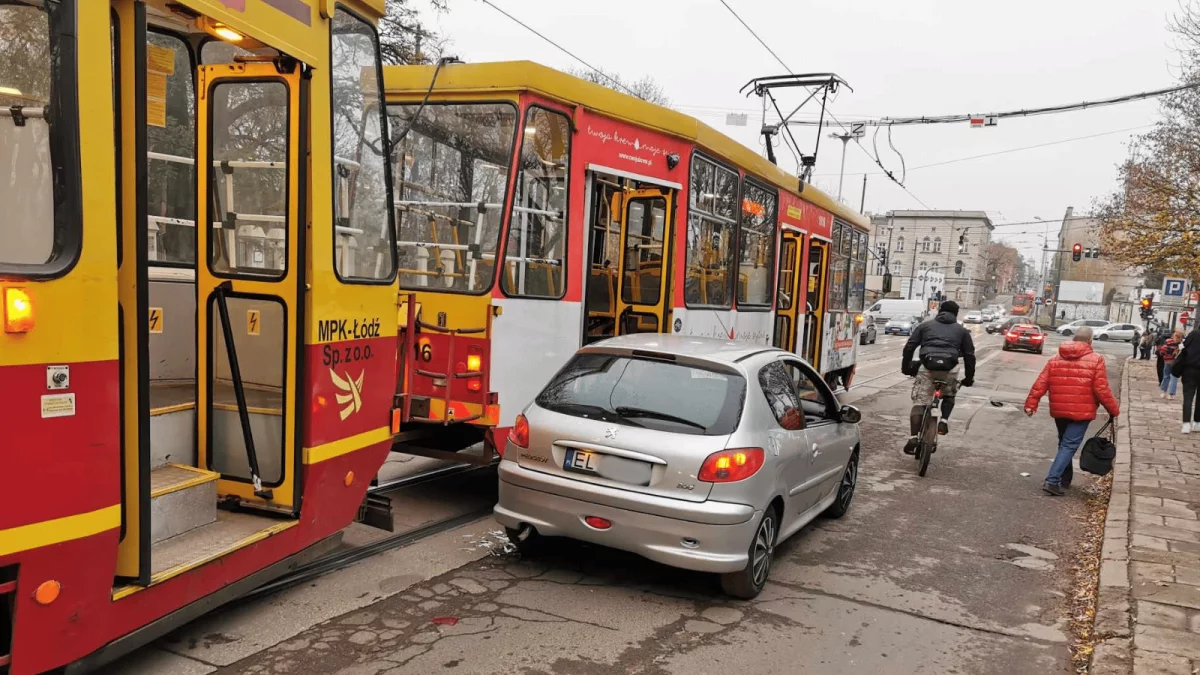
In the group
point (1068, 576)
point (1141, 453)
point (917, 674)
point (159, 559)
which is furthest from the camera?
point (1141, 453)

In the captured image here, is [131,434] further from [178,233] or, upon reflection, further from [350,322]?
[178,233]

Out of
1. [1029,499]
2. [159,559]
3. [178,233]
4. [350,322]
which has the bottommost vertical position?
[1029,499]

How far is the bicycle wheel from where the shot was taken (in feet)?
28.7

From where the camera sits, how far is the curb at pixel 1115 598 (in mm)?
4281

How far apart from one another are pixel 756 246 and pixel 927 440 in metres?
2.95

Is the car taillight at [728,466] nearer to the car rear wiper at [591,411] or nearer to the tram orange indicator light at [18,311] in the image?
the car rear wiper at [591,411]

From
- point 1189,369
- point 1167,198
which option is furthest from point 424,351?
point 1167,198

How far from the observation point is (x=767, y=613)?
4.76 m

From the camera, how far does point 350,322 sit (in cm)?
443

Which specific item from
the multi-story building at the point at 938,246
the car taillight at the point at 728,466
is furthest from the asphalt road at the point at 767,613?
the multi-story building at the point at 938,246

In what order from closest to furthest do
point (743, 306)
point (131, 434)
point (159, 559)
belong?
point (131, 434) → point (159, 559) → point (743, 306)

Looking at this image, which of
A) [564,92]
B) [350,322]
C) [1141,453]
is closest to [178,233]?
[350,322]

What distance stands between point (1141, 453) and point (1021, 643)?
25.0 ft

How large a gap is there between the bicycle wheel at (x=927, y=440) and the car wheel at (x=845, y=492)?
202cm
